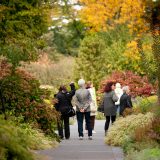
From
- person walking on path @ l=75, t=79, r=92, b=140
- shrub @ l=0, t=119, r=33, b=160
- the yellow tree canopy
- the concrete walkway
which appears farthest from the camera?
the yellow tree canopy

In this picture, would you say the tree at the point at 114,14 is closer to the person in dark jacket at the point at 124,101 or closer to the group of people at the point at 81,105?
the person in dark jacket at the point at 124,101

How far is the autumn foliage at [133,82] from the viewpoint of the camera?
3800cm

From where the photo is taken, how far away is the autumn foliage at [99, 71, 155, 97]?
3800 cm

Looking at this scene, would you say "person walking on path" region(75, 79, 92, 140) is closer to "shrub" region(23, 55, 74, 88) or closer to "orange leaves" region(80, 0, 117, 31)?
"orange leaves" region(80, 0, 117, 31)

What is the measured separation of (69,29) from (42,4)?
38381mm

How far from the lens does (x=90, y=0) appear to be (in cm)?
4503

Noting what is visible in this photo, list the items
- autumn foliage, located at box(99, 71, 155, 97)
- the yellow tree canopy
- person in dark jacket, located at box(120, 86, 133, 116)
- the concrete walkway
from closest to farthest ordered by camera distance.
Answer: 1. the concrete walkway
2. person in dark jacket, located at box(120, 86, 133, 116)
3. autumn foliage, located at box(99, 71, 155, 97)
4. the yellow tree canopy

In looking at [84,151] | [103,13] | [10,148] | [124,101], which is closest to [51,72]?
[103,13]

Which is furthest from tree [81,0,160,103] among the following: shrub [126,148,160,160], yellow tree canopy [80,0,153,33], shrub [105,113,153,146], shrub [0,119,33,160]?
shrub [0,119,33,160]

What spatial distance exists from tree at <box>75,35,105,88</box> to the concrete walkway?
2336 centimetres

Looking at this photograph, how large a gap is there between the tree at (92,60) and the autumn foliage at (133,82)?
364 cm

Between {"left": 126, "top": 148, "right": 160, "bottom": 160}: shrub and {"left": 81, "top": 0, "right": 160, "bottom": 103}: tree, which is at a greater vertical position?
{"left": 81, "top": 0, "right": 160, "bottom": 103}: tree

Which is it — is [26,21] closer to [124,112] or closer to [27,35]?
[27,35]

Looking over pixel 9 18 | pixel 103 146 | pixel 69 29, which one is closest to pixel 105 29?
pixel 69 29
